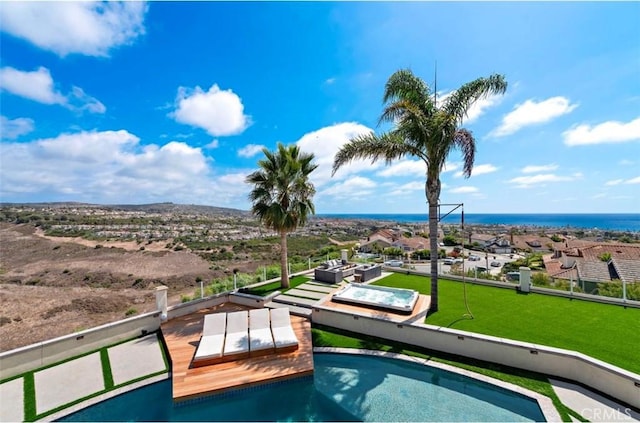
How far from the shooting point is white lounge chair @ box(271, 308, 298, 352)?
7.91 metres

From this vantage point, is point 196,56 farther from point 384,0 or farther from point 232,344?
point 232,344

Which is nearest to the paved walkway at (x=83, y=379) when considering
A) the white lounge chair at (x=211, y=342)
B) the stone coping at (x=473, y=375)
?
the white lounge chair at (x=211, y=342)

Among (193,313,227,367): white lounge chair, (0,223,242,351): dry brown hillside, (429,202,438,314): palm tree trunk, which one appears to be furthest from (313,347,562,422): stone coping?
(0,223,242,351): dry brown hillside

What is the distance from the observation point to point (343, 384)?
6.75m

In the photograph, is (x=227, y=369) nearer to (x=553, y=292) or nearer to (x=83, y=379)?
(x=83, y=379)

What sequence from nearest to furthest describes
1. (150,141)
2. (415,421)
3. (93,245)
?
1. (415,421)
2. (150,141)
3. (93,245)

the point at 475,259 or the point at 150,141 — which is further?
the point at 475,259

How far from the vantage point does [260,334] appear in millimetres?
8438

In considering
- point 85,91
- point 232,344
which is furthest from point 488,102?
point 85,91

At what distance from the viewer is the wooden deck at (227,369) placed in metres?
6.39

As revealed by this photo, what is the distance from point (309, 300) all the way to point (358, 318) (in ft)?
9.11

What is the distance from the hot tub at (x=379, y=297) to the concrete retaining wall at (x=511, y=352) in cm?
120

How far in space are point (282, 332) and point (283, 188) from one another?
6376 millimetres

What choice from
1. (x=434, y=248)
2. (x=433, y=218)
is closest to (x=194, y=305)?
(x=434, y=248)
